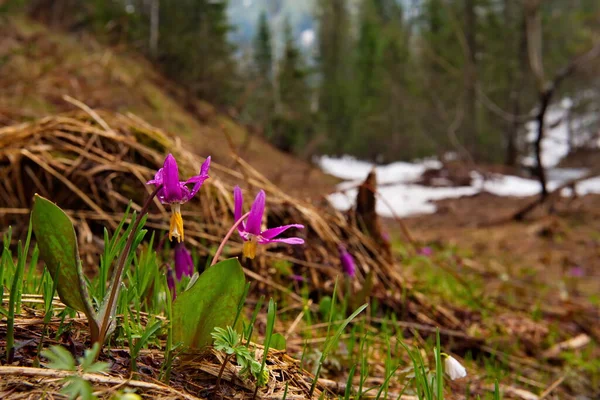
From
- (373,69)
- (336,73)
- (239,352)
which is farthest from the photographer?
(336,73)

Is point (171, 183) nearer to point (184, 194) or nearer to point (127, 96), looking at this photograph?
point (184, 194)

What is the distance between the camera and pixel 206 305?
2.73 ft

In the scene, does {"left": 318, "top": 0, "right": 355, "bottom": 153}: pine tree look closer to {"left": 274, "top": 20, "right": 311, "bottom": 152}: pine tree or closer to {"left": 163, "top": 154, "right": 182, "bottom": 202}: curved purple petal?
{"left": 274, "top": 20, "right": 311, "bottom": 152}: pine tree

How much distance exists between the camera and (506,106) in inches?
1070

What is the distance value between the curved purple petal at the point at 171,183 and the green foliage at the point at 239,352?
0.23 m

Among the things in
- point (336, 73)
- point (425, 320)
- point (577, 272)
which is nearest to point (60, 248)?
point (425, 320)

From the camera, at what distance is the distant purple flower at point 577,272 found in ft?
14.3

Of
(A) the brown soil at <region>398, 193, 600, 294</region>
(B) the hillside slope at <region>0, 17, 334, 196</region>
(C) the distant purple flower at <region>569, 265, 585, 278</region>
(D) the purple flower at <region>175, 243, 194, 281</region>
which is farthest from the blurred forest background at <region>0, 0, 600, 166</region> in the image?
(D) the purple flower at <region>175, 243, 194, 281</region>

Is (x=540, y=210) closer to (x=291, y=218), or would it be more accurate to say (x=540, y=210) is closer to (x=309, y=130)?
(x=291, y=218)

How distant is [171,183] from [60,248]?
20cm

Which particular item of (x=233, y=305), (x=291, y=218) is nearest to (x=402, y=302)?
(x=291, y=218)

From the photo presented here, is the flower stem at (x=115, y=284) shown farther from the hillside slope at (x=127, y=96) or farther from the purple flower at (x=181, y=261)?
the hillside slope at (x=127, y=96)

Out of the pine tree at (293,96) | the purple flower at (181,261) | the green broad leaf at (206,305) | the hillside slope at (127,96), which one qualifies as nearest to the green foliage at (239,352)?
the green broad leaf at (206,305)

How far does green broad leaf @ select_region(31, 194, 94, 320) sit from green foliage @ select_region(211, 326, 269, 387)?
7.8 inches
